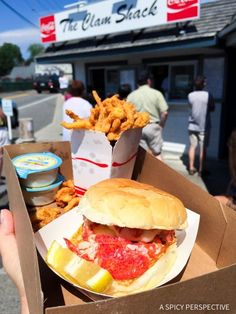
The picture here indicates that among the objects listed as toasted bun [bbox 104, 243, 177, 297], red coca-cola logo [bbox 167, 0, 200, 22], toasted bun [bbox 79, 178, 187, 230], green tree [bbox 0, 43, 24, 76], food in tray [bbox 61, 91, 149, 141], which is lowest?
toasted bun [bbox 104, 243, 177, 297]

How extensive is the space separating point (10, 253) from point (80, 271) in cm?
53

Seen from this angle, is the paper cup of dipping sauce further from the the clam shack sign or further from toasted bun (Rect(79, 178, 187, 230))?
the the clam shack sign

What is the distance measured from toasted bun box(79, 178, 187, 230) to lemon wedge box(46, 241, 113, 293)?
0.24m

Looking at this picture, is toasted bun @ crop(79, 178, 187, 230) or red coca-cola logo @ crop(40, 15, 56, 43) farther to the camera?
red coca-cola logo @ crop(40, 15, 56, 43)

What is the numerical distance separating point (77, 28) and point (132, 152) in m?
8.14

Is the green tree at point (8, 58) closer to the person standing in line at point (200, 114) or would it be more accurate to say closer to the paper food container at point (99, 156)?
the person standing in line at point (200, 114)

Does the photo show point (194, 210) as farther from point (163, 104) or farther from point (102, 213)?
point (163, 104)

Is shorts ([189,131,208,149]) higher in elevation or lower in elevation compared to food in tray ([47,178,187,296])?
lower

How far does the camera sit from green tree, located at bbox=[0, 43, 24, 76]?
93.1 m

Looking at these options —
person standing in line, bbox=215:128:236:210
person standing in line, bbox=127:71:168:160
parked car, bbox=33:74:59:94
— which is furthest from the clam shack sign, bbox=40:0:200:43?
parked car, bbox=33:74:59:94

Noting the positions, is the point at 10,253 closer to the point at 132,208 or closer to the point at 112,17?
the point at 132,208

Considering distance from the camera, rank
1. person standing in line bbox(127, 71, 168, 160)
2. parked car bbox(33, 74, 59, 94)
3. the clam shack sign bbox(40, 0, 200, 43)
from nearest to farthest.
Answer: person standing in line bbox(127, 71, 168, 160) → the clam shack sign bbox(40, 0, 200, 43) → parked car bbox(33, 74, 59, 94)

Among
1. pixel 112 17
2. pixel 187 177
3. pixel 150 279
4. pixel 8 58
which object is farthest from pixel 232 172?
pixel 8 58

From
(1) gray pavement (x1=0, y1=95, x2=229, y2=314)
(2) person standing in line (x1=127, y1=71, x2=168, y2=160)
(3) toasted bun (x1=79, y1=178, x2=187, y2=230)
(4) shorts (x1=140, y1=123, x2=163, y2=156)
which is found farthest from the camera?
(4) shorts (x1=140, y1=123, x2=163, y2=156)
